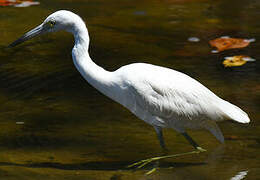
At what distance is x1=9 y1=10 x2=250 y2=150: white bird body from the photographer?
458 cm

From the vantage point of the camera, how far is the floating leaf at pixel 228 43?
22.9 ft

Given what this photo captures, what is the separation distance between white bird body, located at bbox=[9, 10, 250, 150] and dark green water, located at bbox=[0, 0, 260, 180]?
0.36 metres

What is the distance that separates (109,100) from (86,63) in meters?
1.28

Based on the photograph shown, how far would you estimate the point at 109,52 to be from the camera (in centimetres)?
705

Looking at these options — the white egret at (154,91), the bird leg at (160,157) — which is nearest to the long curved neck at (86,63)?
the white egret at (154,91)

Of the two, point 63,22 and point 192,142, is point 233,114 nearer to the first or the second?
point 192,142

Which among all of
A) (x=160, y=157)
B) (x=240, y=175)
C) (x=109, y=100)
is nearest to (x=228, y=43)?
(x=109, y=100)

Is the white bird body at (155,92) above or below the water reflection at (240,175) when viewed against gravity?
above

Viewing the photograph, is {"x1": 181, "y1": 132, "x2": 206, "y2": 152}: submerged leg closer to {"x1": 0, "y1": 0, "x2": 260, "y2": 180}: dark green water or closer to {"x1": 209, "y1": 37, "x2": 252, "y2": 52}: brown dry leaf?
{"x1": 0, "y1": 0, "x2": 260, "y2": 180}: dark green water

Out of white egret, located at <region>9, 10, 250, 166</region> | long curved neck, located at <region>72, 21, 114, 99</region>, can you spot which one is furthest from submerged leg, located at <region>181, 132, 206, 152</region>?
long curved neck, located at <region>72, 21, 114, 99</region>

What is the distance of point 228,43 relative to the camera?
23.2 feet

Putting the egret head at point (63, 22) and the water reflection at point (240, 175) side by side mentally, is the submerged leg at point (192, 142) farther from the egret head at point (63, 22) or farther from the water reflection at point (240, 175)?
the egret head at point (63, 22)

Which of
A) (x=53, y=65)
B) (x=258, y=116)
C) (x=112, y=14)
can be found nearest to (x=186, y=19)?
(x=112, y=14)

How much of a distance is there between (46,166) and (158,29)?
3727mm
